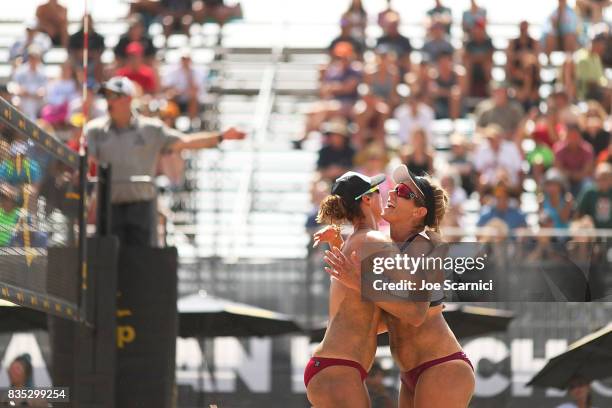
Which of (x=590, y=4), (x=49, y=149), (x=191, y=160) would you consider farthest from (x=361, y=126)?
(x=49, y=149)

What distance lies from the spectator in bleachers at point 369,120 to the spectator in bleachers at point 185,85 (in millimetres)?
1878

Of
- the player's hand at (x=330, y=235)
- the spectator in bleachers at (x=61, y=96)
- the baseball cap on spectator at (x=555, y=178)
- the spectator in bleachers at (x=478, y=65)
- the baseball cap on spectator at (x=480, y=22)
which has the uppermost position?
the baseball cap on spectator at (x=480, y=22)

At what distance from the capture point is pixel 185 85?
1675cm

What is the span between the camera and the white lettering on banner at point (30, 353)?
893 cm

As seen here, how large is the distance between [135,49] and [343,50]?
249 centimetres

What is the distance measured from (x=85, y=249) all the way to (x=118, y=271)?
0.55 metres

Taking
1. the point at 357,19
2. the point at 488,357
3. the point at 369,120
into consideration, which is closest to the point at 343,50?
the point at 357,19

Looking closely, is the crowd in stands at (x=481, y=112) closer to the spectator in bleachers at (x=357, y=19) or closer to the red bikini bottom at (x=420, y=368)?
the spectator in bleachers at (x=357, y=19)

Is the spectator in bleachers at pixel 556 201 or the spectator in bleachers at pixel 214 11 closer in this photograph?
the spectator in bleachers at pixel 556 201

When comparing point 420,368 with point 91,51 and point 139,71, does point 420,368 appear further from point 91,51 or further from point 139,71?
point 91,51

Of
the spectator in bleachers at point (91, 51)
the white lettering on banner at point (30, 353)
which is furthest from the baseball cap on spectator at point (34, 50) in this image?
the white lettering on banner at point (30, 353)

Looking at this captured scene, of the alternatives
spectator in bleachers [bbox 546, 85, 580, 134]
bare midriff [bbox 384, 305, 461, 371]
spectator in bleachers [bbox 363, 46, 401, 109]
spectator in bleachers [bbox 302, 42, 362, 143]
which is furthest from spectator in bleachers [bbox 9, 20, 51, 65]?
bare midriff [bbox 384, 305, 461, 371]

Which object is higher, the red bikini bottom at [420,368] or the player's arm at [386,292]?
the player's arm at [386,292]

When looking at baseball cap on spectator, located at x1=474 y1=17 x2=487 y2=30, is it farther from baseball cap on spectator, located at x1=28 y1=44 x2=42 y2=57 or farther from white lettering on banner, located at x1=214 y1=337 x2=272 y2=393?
white lettering on banner, located at x1=214 y1=337 x2=272 y2=393
